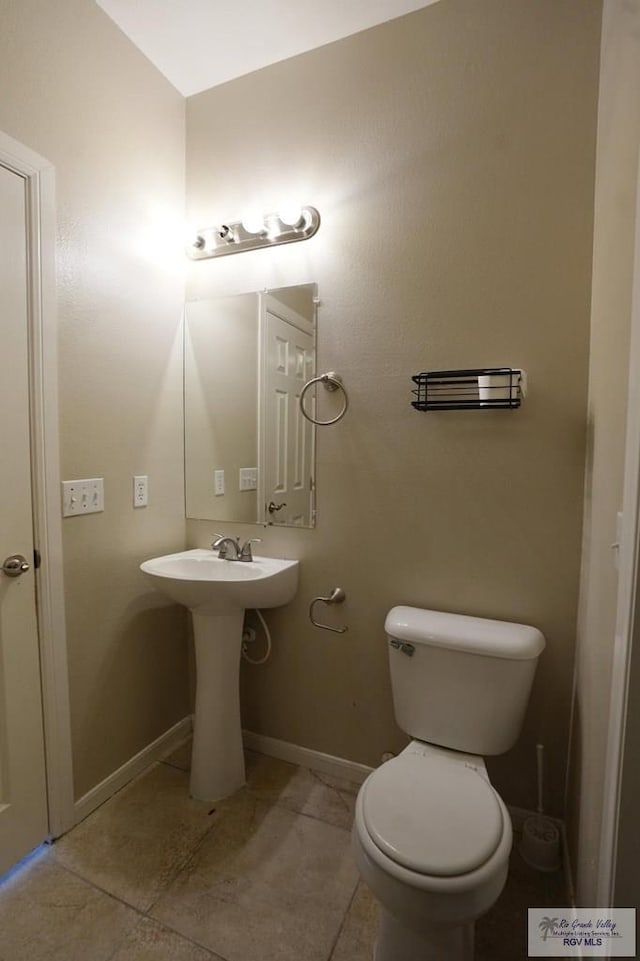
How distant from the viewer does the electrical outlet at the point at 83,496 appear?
58.1 inches

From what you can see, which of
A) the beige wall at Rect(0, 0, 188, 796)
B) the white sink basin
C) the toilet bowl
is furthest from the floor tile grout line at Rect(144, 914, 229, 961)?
the white sink basin

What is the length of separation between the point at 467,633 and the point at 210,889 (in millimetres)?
1069

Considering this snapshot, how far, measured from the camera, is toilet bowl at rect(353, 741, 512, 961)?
913 mm

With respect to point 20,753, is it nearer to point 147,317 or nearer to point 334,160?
point 147,317

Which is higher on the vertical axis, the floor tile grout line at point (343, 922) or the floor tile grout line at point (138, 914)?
the floor tile grout line at point (138, 914)

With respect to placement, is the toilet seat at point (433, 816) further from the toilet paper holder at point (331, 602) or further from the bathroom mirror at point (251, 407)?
the bathroom mirror at point (251, 407)

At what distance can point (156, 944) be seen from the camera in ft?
3.81

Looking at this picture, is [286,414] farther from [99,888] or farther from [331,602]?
[99,888]

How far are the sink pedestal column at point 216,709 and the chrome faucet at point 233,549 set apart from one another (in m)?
0.22

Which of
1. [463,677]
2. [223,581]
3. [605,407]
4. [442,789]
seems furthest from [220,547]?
[605,407]

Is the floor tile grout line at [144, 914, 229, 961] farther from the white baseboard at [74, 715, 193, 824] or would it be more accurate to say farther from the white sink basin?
the white sink basin

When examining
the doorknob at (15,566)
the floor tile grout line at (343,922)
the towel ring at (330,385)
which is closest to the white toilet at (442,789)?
the floor tile grout line at (343,922)

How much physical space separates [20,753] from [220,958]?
0.80 meters

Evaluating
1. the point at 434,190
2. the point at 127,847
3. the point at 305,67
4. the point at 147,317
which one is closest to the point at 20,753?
the point at 127,847
